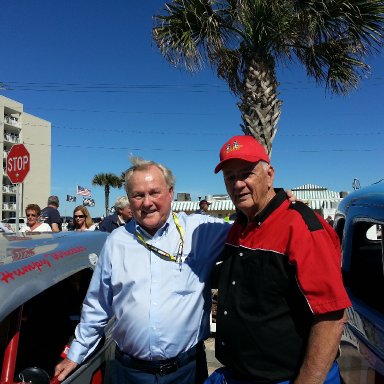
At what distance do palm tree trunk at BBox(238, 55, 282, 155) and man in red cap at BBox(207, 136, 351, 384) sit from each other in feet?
17.6

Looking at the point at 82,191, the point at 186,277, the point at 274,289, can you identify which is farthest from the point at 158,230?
the point at 82,191

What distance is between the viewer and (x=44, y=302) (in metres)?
2.80

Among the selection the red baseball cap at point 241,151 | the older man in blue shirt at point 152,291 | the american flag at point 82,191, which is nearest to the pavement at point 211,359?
the older man in blue shirt at point 152,291

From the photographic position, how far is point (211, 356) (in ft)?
17.1

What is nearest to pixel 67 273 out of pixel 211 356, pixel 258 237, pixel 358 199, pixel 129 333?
pixel 129 333

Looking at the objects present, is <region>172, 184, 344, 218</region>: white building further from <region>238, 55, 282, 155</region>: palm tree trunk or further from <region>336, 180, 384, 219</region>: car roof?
<region>336, 180, 384, 219</region>: car roof

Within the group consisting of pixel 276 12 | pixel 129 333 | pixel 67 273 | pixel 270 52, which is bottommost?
pixel 129 333

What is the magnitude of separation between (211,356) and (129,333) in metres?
3.24

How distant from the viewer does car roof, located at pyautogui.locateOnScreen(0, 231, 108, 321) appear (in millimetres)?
1813

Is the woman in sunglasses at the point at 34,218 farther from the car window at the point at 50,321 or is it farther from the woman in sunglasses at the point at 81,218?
the car window at the point at 50,321

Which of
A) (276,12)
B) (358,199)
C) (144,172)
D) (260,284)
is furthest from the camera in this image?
(276,12)

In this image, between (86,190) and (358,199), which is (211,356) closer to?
(358,199)

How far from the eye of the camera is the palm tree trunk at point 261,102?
7.33 metres

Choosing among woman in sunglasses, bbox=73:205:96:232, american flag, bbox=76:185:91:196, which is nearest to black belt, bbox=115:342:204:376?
woman in sunglasses, bbox=73:205:96:232
